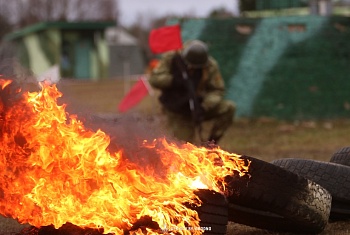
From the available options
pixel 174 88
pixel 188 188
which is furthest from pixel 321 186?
pixel 174 88

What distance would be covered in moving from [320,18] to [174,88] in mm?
7019

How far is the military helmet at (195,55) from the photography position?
11.3 m

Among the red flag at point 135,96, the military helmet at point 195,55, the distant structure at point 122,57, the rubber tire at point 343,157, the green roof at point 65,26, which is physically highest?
the rubber tire at point 343,157

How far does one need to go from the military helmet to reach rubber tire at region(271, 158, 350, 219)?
15.9 feet

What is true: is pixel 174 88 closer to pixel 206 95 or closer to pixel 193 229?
pixel 206 95

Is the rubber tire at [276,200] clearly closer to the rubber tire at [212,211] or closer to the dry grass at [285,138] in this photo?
the rubber tire at [212,211]

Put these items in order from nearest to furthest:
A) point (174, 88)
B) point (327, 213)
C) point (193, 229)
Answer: point (193, 229)
point (327, 213)
point (174, 88)

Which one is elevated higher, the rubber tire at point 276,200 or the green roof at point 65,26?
the rubber tire at point 276,200

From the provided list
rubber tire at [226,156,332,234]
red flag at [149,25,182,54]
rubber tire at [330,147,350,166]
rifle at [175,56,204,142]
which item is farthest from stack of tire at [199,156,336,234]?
red flag at [149,25,182,54]

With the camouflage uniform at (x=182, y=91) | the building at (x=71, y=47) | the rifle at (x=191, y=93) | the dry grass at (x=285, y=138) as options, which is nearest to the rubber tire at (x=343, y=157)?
the dry grass at (x=285, y=138)

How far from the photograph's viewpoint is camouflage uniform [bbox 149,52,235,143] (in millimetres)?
11617

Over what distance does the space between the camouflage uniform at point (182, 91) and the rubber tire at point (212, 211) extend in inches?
243

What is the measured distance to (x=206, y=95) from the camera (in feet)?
39.2

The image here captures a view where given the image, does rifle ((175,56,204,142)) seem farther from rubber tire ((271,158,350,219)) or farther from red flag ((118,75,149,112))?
red flag ((118,75,149,112))
